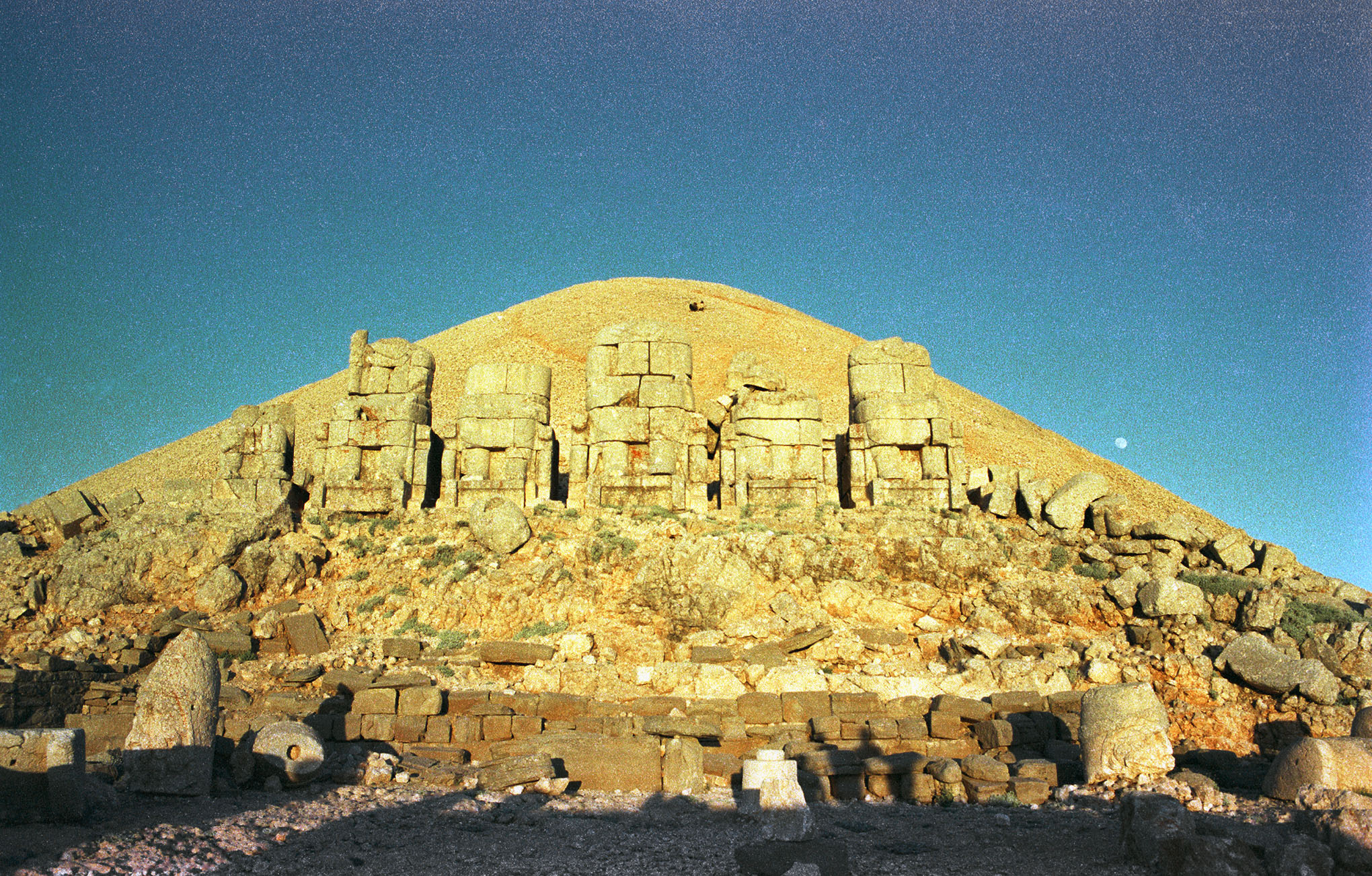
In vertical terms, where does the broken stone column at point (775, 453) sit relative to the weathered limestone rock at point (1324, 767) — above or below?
above

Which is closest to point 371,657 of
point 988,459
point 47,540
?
point 47,540

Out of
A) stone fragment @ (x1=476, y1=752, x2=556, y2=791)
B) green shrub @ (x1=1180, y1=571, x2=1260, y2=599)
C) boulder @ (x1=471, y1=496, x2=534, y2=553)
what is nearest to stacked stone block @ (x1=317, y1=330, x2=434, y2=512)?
boulder @ (x1=471, y1=496, x2=534, y2=553)

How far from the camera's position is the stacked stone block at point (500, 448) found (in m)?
18.9

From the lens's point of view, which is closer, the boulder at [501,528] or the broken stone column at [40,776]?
the broken stone column at [40,776]

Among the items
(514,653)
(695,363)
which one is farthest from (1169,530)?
(695,363)

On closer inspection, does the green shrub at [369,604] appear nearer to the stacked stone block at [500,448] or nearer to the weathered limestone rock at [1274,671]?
the stacked stone block at [500,448]

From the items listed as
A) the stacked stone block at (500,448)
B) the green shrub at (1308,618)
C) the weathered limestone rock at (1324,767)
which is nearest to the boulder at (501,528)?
the stacked stone block at (500,448)

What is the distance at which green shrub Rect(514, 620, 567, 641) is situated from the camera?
51.2 ft

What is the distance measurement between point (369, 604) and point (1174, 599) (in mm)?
13187

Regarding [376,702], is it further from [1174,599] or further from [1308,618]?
[1308,618]

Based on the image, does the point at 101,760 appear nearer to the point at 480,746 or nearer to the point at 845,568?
the point at 480,746

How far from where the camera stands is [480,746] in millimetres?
12922

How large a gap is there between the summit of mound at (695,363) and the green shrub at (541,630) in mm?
19742

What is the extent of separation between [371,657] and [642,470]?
623 centimetres
